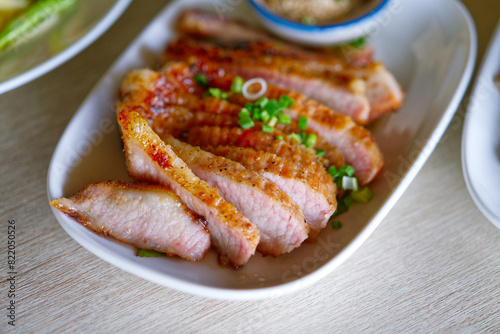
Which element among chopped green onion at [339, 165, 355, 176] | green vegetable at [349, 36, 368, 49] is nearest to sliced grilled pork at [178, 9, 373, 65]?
green vegetable at [349, 36, 368, 49]

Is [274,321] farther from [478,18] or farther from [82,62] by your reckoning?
[478,18]

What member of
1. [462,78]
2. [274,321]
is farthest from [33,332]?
[462,78]

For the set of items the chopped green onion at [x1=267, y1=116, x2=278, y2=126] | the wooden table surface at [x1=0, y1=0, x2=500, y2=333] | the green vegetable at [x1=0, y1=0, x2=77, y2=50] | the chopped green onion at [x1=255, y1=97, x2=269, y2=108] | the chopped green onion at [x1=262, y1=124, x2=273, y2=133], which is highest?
the green vegetable at [x1=0, y1=0, x2=77, y2=50]

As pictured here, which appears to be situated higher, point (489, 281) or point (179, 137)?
point (179, 137)

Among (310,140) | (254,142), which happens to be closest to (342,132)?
(310,140)

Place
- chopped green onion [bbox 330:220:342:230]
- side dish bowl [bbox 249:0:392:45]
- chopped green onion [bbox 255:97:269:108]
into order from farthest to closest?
side dish bowl [bbox 249:0:392:45] → chopped green onion [bbox 255:97:269:108] → chopped green onion [bbox 330:220:342:230]

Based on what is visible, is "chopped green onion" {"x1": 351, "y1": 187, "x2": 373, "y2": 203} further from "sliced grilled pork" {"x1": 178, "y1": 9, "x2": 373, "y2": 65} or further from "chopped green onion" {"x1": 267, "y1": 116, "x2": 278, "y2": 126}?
"sliced grilled pork" {"x1": 178, "y1": 9, "x2": 373, "y2": 65}
